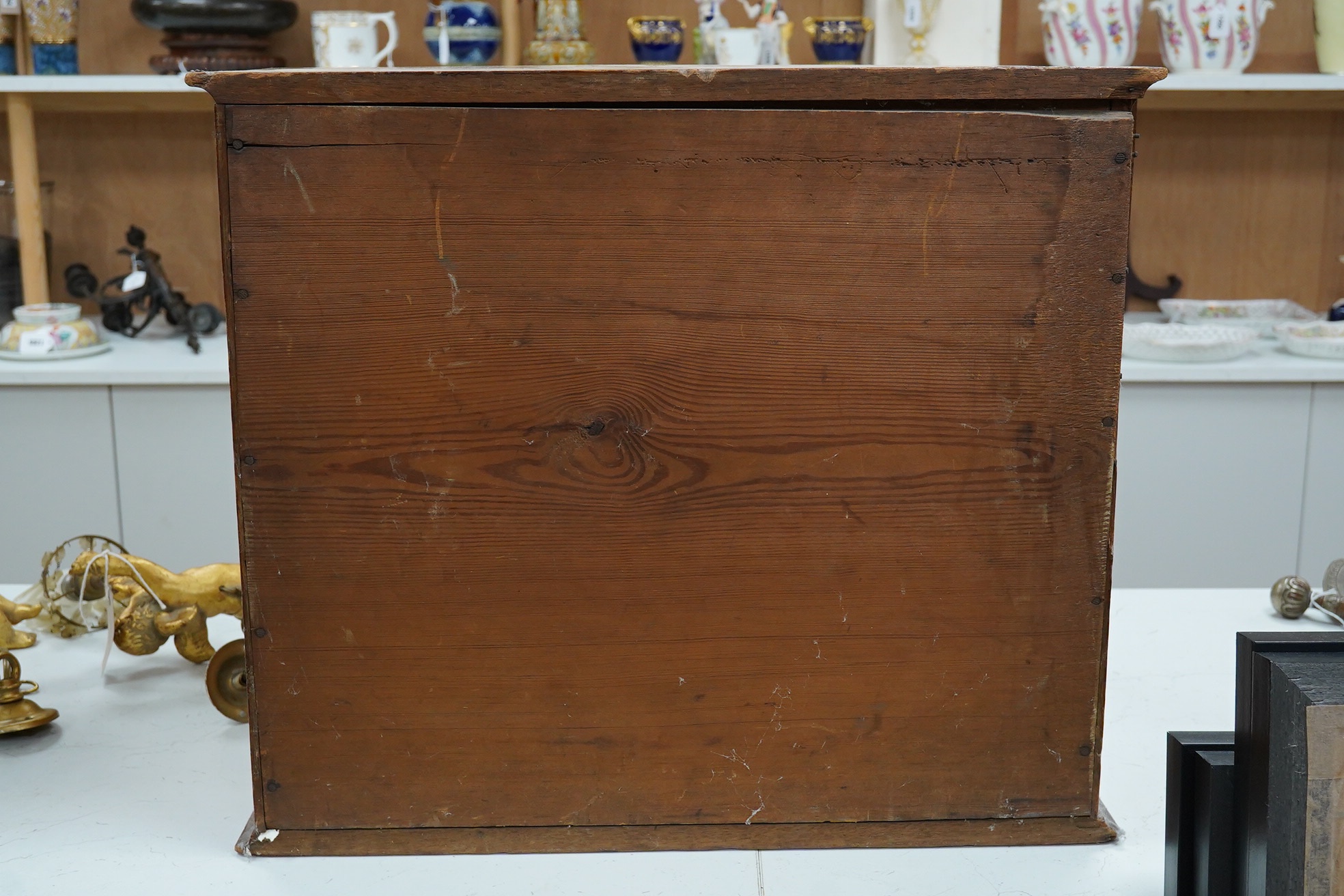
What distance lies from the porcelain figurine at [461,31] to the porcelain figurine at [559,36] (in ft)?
0.23

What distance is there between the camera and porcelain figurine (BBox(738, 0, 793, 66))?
6.61 feet

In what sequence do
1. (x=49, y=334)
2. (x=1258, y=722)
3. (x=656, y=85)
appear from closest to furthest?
(x=1258, y=722)
(x=656, y=85)
(x=49, y=334)

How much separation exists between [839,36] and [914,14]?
0.14m

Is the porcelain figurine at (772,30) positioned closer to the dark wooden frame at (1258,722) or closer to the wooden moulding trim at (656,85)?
the wooden moulding trim at (656,85)

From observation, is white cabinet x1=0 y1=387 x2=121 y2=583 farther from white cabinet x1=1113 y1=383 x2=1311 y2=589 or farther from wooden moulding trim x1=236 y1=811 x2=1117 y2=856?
white cabinet x1=1113 y1=383 x2=1311 y2=589

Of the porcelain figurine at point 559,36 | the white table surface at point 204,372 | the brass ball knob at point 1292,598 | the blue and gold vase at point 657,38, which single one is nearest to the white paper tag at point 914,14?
the blue and gold vase at point 657,38

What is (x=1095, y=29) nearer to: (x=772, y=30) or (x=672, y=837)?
(x=772, y=30)

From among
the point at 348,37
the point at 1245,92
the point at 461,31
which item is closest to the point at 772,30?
the point at 461,31

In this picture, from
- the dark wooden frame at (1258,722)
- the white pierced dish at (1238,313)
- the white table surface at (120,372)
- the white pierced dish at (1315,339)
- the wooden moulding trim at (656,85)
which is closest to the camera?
the dark wooden frame at (1258,722)

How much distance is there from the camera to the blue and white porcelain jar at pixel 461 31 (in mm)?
2018

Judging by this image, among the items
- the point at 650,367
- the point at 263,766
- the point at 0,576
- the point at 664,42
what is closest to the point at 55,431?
the point at 0,576

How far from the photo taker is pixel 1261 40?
2.32 metres

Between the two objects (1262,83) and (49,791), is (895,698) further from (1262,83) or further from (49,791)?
(1262,83)

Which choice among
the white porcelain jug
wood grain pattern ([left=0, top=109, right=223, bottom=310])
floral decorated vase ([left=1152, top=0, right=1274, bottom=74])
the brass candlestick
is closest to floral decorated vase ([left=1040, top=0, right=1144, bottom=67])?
floral decorated vase ([left=1152, top=0, right=1274, bottom=74])
